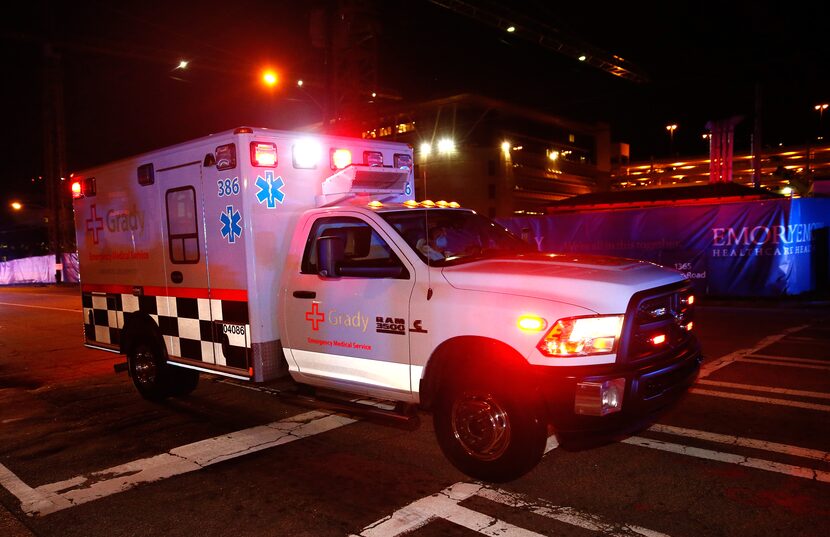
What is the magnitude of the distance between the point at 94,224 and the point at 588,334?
6.43m

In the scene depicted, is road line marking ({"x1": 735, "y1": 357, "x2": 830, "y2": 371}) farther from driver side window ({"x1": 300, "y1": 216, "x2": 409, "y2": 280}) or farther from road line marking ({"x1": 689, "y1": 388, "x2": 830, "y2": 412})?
driver side window ({"x1": 300, "y1": 216, "x2": 409, "y2": 280})

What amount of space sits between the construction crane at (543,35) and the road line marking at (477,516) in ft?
97.3

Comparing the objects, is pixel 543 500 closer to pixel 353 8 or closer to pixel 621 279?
pixel 621 279

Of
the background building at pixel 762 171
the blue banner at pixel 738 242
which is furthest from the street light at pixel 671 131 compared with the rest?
the blue banner at pixel 738 242

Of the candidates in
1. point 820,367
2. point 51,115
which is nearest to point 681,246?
point 820,367

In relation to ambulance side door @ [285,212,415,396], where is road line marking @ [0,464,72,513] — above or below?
below

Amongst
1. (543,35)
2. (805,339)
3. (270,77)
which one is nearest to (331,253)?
(805,339)

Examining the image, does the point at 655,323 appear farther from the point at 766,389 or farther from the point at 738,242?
the point at 738,242

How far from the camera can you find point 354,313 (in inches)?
188

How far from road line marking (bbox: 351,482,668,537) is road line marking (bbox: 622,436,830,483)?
1.34 m

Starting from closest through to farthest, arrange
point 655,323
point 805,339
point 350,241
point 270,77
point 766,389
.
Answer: point 655,323 < point 350,241 < point 766,389 < point 805,339 < point 270,77

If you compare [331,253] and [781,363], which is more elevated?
[331,253]

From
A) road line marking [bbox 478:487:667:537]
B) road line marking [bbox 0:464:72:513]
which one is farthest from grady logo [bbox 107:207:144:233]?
road line marking [bbox 478:487:667:537]

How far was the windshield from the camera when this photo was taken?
4656 millimetres
